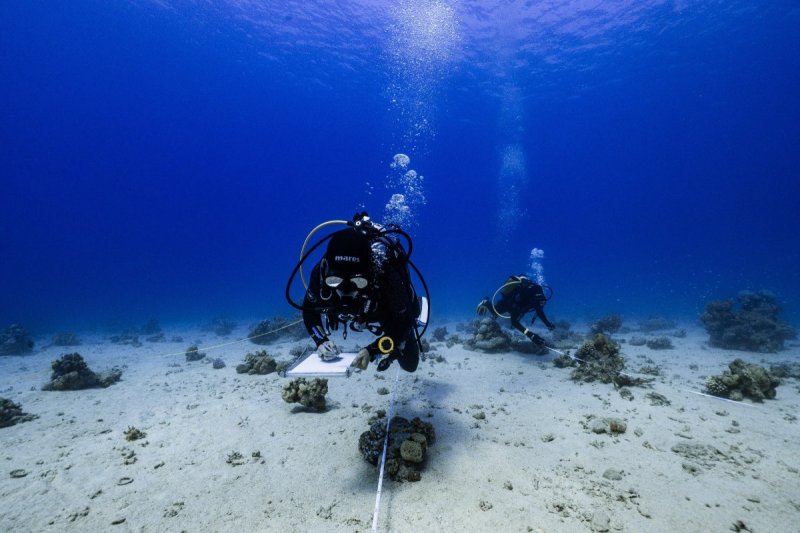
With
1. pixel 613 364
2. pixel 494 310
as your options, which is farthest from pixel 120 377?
pixel 613 364

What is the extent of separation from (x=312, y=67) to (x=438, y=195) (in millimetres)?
103677

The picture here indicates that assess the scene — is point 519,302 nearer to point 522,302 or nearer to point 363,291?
point 522,302

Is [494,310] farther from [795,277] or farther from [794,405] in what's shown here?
[795,277]

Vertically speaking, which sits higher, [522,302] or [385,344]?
[522,302]

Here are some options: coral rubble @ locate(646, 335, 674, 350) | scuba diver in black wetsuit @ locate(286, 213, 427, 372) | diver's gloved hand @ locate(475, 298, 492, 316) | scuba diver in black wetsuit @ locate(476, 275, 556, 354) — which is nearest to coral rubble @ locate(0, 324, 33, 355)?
scuba diver in black wetsuit @ locate(286, 213, 427, 372)

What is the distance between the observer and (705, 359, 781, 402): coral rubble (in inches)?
244

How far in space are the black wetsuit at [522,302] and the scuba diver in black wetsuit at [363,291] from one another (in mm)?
5904

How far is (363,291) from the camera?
14.1ft

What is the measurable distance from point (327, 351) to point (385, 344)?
1186 millimetres

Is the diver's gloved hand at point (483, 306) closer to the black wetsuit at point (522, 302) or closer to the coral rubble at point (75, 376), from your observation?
the black wetsuit at point (522, 302)

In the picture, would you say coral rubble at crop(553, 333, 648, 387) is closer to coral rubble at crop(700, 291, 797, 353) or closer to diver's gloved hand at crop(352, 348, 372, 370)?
diver's gloved hand at crop(352, 348, 372, 370)

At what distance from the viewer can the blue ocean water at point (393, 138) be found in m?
34.9

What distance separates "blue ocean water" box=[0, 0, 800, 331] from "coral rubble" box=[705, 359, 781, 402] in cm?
1338

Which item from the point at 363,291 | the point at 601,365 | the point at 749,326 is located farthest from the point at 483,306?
the point at 749,326
